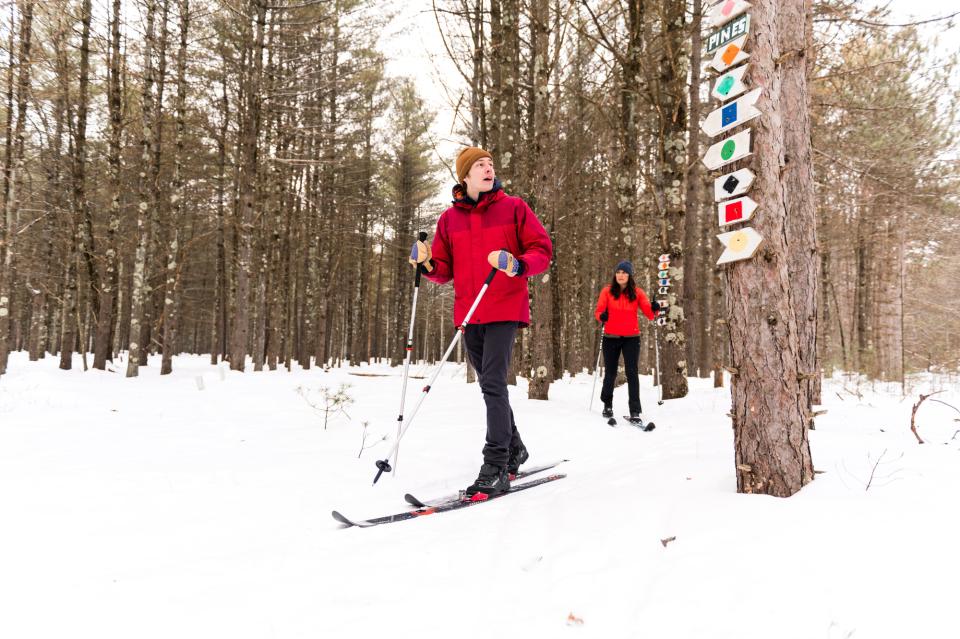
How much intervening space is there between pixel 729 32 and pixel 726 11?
0.43 ft

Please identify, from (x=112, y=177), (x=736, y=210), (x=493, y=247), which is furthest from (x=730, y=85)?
(x=112, y=177)

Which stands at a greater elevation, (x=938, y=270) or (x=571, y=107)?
(x=571, y=107)

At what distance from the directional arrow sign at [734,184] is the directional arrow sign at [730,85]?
1.44 feet

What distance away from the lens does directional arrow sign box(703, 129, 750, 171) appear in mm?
2660

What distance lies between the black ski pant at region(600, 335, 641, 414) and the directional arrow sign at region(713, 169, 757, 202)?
3884 millimetres

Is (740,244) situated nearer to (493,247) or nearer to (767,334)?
(767,334)

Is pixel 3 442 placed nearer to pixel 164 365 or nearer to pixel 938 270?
pixel 164 365

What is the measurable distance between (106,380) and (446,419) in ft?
27.8

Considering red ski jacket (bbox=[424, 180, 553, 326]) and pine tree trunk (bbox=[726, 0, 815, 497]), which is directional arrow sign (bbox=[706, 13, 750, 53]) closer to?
pine tree trunk (bbox=[726, 0, 815, 497])

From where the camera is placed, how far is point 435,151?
16.7m

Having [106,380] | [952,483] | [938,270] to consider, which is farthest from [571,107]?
[938,270]

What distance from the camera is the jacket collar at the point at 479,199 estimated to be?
3.70 meters

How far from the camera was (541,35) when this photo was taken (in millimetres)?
7844

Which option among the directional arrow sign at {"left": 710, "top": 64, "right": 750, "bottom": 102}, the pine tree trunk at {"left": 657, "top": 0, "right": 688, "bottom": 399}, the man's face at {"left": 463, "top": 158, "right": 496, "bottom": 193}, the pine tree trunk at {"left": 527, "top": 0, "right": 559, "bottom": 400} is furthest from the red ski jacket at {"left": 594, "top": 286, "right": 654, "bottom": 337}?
the directional arrow sign at {"left": 710, "top": 64, "right": 750, "bottom": 102}
